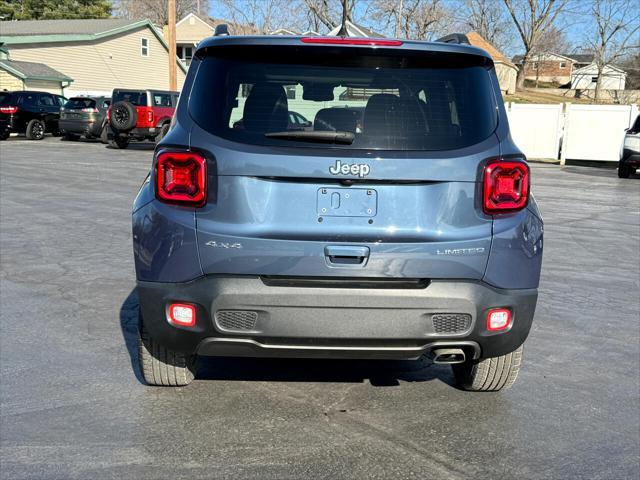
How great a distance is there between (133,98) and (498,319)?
80.3 ft

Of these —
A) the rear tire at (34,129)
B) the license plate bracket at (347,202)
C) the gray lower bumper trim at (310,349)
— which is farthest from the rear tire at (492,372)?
the rear tire at (34,129)

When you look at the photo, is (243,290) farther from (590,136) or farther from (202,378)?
(590,136)

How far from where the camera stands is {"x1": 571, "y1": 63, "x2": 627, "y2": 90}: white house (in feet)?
263

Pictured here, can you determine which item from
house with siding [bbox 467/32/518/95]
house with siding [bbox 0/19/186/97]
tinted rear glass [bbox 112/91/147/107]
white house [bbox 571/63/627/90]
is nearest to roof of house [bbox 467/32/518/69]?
house with siding [bbox 467/32/518/95]

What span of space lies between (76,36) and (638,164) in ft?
105

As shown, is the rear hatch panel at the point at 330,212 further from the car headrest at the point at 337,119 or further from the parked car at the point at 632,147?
the parked car at the point at 632,147

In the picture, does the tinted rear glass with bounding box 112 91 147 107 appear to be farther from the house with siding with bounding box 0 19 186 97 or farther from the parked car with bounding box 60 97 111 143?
the house with siding with bounding box 0 19 186 97

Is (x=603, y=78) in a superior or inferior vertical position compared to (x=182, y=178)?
superior

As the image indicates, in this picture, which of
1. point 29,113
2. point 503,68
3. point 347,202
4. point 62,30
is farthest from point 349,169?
point 503,68

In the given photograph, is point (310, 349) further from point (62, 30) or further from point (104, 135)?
point (62, 30)

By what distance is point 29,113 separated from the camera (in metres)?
29.8

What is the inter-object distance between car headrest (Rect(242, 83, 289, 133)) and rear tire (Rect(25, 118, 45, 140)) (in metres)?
28.8

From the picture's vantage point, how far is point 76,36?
41781mm

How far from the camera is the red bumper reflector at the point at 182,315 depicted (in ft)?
11.7
